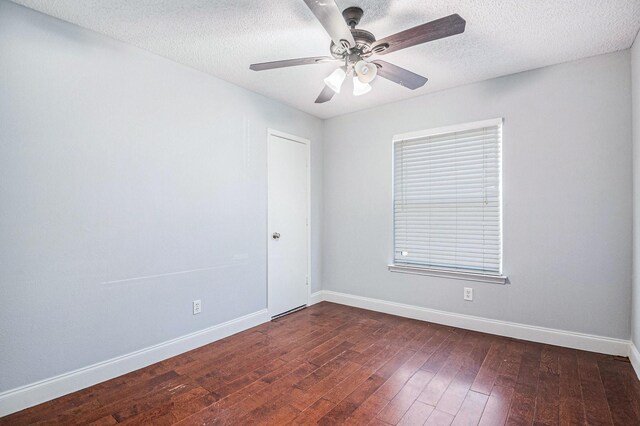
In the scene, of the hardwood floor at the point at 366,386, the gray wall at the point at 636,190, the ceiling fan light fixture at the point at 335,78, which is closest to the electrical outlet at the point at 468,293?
Result: the hardwood floor at the point at 366,386

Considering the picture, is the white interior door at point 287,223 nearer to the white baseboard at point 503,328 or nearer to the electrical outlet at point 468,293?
the white baseboard at point 503,328

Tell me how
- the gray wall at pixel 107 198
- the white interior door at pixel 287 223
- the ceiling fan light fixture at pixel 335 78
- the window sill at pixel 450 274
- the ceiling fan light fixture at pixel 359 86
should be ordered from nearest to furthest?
the gray wall at pixel 107 198 < the ceiling fan light fixture at pixel 335 78 < the ceiling fan light fixture at pixel 359 86 < the window sill at pixel 450 274 < the white interior door at pixel 287 223

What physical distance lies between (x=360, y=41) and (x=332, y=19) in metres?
0.43

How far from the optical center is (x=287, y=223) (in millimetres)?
3781

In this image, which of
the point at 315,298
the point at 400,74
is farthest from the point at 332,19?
the point at 315,298

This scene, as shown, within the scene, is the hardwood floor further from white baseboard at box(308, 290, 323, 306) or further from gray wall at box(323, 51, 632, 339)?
white baseboard at box(308, 290, 323, 306)

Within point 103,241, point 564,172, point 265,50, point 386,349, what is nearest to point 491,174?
point 564,172

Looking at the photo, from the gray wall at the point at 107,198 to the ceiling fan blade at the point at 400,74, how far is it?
166 cm

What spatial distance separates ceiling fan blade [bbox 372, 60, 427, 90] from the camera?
6.84 feet

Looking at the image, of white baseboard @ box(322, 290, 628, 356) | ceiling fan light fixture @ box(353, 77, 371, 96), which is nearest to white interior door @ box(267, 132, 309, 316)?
white baseboard @ box(322, 290, 628, 356)

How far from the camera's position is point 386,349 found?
2713mm

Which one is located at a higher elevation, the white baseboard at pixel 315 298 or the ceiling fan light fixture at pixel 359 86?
the ceiling fan light fixture at pixel 359 86

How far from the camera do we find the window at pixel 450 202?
3.07 metres

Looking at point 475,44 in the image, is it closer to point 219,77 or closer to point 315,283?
point 219,77
